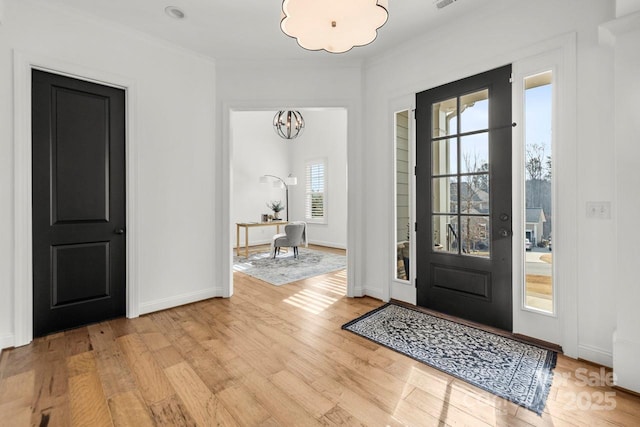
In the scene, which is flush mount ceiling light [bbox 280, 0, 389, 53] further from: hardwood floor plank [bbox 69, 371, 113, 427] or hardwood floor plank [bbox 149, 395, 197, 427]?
hardwood floor plank [bbox 69, 371, 113, 427]

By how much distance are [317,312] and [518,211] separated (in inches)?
84.9

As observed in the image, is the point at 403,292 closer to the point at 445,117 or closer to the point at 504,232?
the point at 504,232

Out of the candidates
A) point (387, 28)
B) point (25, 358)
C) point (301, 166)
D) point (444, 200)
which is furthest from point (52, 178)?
point (301, 166)

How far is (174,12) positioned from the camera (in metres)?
2.74

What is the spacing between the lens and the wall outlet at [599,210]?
208cm

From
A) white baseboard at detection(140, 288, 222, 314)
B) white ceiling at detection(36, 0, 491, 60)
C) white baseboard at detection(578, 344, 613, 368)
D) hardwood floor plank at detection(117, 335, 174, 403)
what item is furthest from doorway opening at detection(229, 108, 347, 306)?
white baseboard at detection(578, 344, 613, 368)

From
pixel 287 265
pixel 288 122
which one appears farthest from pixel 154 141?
pixel 288 122

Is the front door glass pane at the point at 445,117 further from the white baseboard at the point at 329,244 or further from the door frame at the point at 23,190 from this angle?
the white baseboard at the point at 329,244

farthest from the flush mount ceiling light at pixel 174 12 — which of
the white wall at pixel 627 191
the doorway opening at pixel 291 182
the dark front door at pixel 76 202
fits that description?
the doorway opening at pixel 291 182

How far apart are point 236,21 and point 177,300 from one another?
3.04 meters

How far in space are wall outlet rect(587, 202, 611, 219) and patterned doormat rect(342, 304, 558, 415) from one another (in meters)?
1.09

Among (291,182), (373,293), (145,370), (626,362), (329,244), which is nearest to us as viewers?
(626,362)

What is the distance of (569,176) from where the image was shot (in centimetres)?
223

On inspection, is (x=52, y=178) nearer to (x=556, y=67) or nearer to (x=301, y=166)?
(x=556, y=67)
